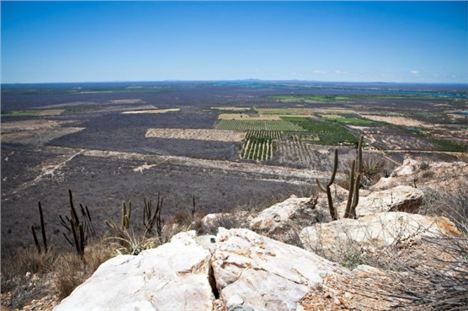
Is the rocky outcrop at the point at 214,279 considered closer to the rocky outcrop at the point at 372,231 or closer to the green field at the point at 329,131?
the rocky outcrop at the point at 372,231

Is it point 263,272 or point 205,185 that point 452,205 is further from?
point 205,185

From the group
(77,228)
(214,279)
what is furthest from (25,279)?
(214,279)

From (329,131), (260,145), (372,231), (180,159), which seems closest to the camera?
(372,231)

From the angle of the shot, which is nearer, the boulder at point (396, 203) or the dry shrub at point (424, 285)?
the dry shrub at point (424, 285)

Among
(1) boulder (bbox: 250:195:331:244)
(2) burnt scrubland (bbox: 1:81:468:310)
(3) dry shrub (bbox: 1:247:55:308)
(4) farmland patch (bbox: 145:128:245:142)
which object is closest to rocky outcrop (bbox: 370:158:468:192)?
(2) burnt scrubland (bbox: 1:81:468:310)

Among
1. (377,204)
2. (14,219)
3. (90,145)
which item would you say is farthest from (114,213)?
(90,145)

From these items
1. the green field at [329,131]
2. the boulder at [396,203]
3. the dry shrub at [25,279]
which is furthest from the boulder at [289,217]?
the green field at [329,131]
